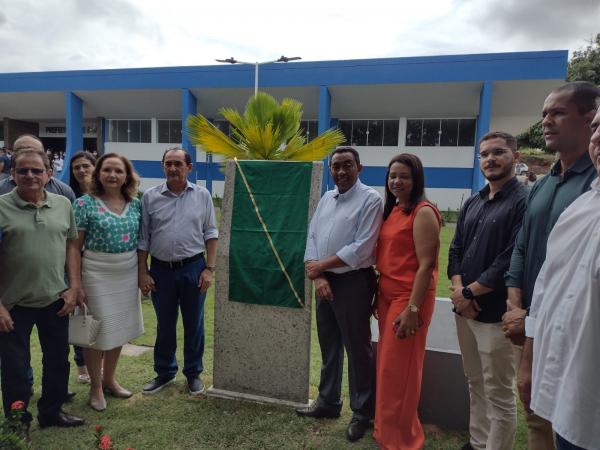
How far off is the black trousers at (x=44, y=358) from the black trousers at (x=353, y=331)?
1689mm

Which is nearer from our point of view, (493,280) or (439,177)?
(493,280)

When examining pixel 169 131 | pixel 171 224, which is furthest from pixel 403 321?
pixel 169 131

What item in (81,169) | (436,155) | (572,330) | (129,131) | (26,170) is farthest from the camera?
(129,131)

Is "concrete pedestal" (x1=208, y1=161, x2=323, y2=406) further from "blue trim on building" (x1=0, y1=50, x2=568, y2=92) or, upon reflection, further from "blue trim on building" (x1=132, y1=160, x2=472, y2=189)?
"blue trim on building" (x1=132, y1=160, x2=472, y2=189)

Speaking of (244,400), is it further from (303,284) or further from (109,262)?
(109,262)

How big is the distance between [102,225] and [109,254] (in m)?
0.21

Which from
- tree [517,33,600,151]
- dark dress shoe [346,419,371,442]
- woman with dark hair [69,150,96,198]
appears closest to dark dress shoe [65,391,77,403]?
woman with dark hair [69,150,96,198]

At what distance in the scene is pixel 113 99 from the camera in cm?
2083

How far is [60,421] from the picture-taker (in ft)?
9.27

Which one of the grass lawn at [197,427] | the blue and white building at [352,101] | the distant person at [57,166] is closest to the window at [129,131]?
the blue and white building at [352,101]

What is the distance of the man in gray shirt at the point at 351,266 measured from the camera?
2688mm

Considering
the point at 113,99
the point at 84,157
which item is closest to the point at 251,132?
the point at 84,157

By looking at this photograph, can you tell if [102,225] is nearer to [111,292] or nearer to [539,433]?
[111,292]

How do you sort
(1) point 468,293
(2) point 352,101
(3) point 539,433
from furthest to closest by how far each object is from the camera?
1. (2) point 352,101
2. (1) point 468,293
3. (3) point 539,433
